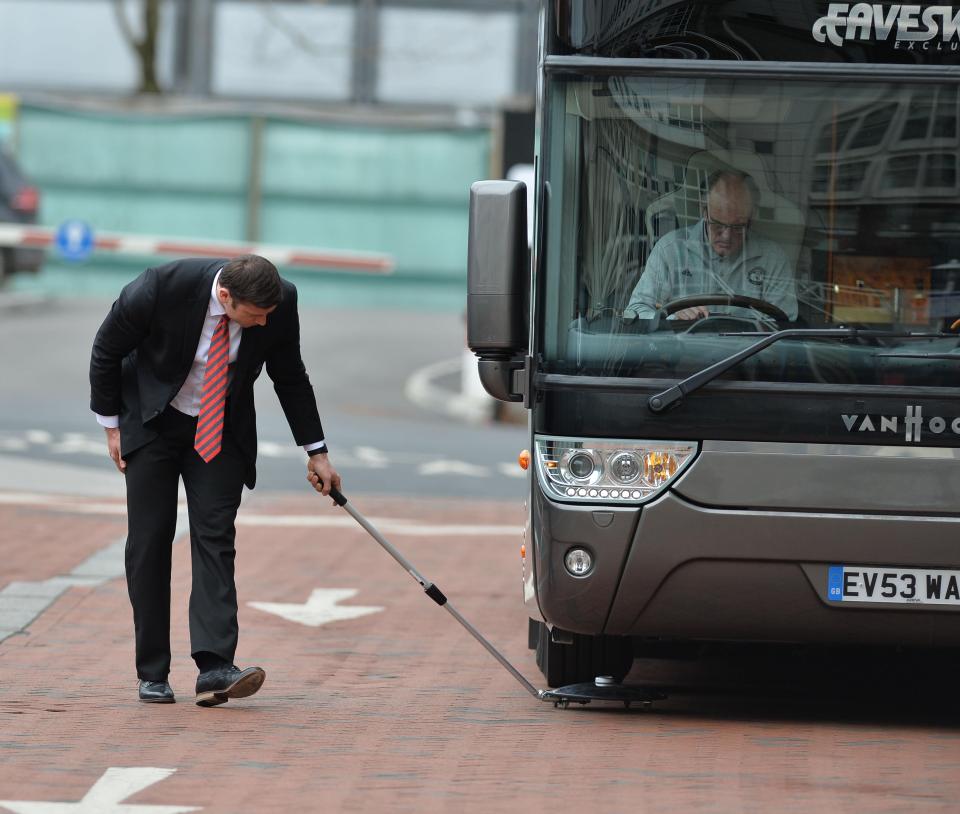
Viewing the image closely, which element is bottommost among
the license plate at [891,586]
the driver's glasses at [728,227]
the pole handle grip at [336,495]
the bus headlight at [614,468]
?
the license plate at [891,586]

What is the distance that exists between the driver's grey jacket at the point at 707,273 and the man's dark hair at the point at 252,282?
121cm

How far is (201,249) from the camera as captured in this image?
28.1m

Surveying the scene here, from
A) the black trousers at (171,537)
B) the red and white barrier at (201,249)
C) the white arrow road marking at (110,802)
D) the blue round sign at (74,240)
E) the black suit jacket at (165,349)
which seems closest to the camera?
the white arrow road marking at (110,802)

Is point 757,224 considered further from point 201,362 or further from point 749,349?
point 201,362

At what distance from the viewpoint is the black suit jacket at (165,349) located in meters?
7.09

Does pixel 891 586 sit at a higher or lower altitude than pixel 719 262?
lower

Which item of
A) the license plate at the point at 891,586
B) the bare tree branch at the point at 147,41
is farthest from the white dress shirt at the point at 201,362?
the bare tree branch at the point at 147,41

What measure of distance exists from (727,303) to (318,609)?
157 inches

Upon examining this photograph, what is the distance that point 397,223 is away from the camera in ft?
108

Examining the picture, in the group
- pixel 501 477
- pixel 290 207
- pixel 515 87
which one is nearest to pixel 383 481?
pixel 501 477

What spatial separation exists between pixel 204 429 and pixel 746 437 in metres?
1.91

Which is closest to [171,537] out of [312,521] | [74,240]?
[312,521]

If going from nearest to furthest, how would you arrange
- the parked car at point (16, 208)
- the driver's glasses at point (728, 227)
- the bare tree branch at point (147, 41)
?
the driver's glasses at point (728, 227) < the parked car at point (16, 208) < the bare tree branch at point (147, 41)

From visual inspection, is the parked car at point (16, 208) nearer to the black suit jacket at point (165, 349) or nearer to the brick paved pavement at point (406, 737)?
the brick paved pavement at point (406, 737)
